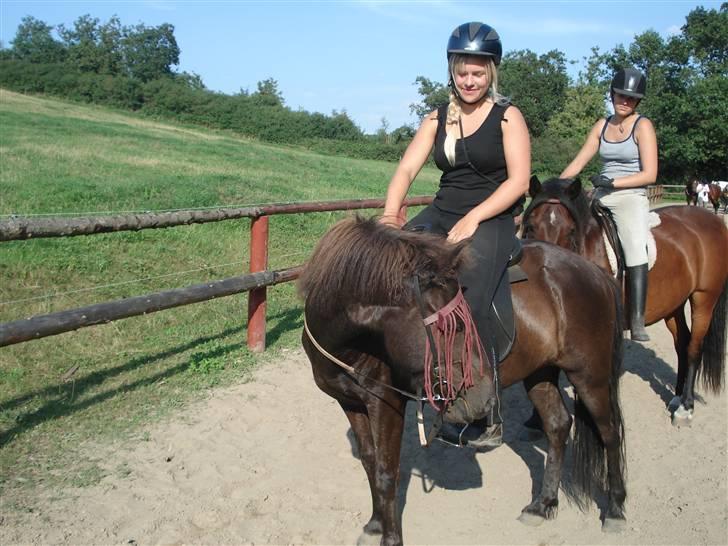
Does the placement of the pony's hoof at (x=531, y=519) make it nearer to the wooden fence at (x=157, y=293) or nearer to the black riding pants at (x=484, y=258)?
the black riding pants at (x=484, y=258)

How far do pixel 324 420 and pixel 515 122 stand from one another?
2.89m

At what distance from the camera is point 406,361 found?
256 centimetres

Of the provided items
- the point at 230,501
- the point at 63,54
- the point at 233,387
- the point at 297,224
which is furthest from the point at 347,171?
the point at 63,54

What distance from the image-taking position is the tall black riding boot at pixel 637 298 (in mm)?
4918

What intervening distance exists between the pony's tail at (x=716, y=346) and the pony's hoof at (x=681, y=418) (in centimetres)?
57

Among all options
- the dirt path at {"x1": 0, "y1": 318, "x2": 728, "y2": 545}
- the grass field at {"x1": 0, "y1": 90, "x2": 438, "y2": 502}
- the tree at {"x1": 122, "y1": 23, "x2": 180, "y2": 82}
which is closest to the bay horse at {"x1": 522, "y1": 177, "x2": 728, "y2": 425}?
the dirt path at {"x1": 0, "y1": 318, "x2": 728, "y2": 545}

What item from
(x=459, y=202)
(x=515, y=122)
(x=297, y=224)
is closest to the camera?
(x=515, y=122)

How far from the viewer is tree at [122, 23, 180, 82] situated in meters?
90.6

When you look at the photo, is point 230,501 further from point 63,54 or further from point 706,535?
point 63,54

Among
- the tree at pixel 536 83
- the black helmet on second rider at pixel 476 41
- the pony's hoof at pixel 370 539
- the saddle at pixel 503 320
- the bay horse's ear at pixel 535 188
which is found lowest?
the pony's hoof at pixel 370 539

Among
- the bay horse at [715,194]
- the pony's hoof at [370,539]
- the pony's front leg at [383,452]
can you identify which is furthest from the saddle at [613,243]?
the bay horse at [715,194]

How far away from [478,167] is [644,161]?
2.47 metres

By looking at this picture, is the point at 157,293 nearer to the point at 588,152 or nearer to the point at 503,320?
the point at 503,320

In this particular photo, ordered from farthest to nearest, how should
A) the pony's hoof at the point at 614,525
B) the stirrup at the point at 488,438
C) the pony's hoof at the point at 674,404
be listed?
the pony's hoof at the point at 674,404
the pony's hoof at the point at 614,525
the stirrup at the point at 488,438
